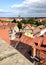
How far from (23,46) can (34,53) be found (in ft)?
6.81

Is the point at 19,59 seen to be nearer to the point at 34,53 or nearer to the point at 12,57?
the point at 12,57

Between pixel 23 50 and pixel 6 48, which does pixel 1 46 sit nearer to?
pixel 6 48

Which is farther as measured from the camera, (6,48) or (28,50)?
(28,50)

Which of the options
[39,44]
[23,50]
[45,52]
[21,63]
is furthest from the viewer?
[39,44]

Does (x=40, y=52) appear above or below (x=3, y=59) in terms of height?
below

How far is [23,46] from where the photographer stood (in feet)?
72.8

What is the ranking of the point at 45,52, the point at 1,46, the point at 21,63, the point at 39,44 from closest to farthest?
1. the point at 21,63
2. the point at 1,46
3. the point at 45,52
4. the point at 39,44

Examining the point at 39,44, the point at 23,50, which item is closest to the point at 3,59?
the point at 23,50

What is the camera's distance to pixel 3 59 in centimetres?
138

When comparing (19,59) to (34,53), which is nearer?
(19,59)

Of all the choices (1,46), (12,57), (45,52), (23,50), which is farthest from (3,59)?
(23,50)

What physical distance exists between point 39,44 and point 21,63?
75.8 feet

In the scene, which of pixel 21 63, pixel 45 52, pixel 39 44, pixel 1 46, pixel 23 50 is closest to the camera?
pixel 21 63

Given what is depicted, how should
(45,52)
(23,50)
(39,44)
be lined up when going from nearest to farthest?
(45,52)
(23,50)
(39,44)
